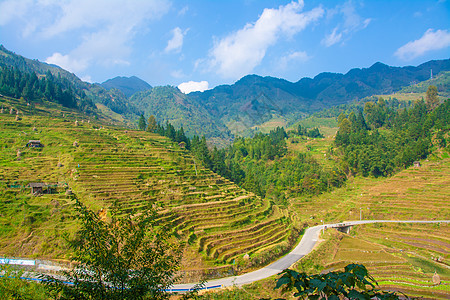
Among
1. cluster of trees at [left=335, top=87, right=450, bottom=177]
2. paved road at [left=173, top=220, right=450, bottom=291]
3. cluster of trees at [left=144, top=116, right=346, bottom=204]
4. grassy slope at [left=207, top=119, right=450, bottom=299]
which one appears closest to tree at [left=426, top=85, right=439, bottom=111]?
cluster of trees at [left=335, top=87, right=450, bottom=177]

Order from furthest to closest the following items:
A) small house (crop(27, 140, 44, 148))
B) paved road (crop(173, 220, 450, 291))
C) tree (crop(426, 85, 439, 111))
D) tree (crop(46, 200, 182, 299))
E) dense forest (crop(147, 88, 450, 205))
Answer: tree (crop(426, 85, 439, 111)) < dense forest (crop(147, 88, 450, 205)) < small house (crop(27, 140, 44, 148)) < paved road (crop(173, 220, 450, 291)) < tree (crop(46, 200, 182, 299))

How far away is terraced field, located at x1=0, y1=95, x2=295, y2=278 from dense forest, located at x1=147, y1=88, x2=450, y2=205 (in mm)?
21432

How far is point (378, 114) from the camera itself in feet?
317

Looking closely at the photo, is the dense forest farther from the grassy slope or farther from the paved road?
the paved road

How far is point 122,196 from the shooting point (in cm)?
3158

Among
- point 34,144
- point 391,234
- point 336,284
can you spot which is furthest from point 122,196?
point 391,234

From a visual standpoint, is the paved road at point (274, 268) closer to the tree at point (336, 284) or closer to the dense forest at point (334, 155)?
the tree at point (336, 284)

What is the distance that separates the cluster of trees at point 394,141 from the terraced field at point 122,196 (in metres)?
38.4

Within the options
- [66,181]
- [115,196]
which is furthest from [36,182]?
[115,196]

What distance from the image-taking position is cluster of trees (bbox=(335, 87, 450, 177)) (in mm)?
65438

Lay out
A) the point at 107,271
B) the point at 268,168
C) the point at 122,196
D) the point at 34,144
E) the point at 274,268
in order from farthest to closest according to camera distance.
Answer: the point at 268,168
the point at 34,144
the point at 122,196
the point at 274,268
the point at 107,271

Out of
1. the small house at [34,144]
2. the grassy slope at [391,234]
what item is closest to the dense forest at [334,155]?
the grassy slope at [391,234]

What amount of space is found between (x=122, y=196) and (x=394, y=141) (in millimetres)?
74754

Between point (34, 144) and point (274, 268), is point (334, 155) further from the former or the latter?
point (34, 144)
